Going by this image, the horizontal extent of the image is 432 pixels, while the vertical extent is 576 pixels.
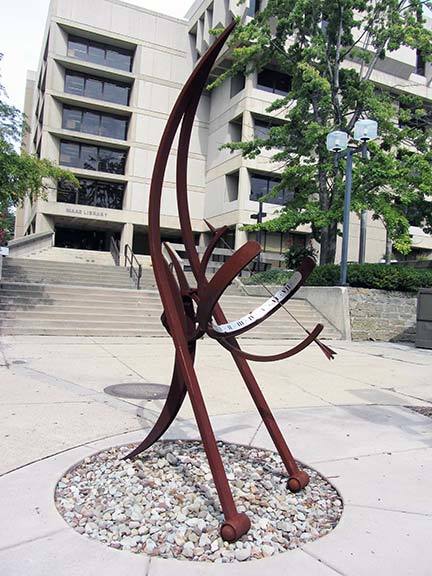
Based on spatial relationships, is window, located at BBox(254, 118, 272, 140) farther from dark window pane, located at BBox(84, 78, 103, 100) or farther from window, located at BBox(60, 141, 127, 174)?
dark window pane, located at BBox(84, 78, 103, 100)

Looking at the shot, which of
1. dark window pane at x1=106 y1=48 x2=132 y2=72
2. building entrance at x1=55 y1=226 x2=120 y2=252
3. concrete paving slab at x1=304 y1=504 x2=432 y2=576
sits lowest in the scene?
concrete paving slab at x1=304 y1=504 x2=432 y2=576

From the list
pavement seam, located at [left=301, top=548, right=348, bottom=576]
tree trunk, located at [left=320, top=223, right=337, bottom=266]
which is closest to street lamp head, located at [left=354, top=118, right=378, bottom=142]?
tree trunk, located at [left=320, top=223, right=337, bottom=266]

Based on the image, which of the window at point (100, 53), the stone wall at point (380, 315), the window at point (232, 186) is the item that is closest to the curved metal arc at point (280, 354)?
→ the stone wall at point (380, 315)

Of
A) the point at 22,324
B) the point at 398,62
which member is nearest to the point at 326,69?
the point at 22,324

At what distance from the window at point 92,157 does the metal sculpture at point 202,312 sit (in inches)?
1262

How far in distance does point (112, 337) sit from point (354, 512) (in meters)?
9.06

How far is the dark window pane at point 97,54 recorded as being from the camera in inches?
1336

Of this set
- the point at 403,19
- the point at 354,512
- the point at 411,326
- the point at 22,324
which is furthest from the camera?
the point at 403,19

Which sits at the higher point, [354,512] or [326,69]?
[326,69]

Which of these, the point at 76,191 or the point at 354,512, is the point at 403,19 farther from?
the point at 76,191

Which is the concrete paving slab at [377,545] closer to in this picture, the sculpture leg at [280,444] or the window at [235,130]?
the sculpture leg at [280,444]

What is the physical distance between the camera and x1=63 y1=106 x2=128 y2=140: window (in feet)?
110

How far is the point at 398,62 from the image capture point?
109ft

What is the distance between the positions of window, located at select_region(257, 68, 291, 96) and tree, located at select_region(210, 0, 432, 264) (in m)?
13.1
